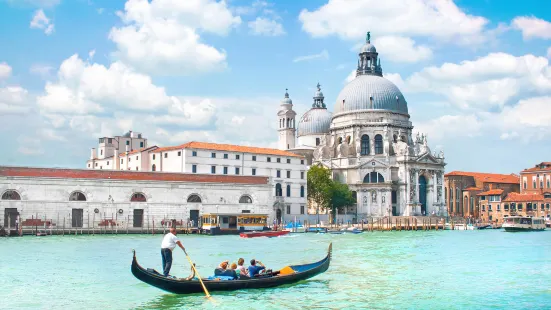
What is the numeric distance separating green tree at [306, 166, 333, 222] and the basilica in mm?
6470

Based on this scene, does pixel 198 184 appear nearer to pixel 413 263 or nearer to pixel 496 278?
pixel 413 263

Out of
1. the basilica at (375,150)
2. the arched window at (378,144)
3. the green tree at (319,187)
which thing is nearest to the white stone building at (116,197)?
the green tree at (319,187)

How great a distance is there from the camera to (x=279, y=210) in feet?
201

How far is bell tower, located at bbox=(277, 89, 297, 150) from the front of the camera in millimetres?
83562

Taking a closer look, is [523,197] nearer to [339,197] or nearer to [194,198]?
[339,197]

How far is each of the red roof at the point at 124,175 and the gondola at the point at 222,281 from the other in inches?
1175

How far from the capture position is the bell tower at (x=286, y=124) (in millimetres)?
83562

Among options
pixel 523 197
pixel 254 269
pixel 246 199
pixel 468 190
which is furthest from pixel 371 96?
pixel 254 269

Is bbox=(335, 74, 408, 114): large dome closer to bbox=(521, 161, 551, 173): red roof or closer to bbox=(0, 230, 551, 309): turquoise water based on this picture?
bbox=(521, 161, 551, 173): red roof

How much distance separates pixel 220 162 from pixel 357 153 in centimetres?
2156

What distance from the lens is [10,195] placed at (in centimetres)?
4491

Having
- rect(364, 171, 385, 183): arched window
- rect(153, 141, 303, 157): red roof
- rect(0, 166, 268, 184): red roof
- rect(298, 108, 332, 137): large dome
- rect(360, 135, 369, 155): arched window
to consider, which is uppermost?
rect(298, 108, 332, 137): large dome

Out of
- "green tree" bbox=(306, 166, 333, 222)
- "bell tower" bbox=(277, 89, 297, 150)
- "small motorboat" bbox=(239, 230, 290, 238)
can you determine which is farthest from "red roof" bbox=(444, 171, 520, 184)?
"small motorboat" bbox=(239, 230, 290, 238)

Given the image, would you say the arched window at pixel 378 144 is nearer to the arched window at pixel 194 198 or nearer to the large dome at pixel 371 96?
the large dome at pixel 371 96
